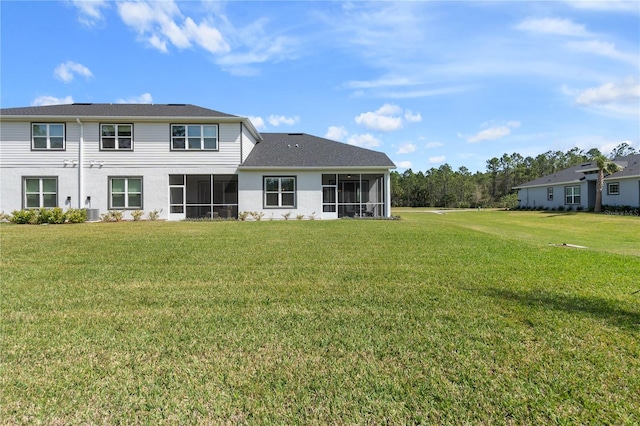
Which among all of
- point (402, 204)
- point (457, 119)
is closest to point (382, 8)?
point (457, 119)

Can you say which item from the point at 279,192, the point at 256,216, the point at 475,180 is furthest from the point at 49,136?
the point at 475,180

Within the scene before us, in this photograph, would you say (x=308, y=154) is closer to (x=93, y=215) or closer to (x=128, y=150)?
(x=128, y=150)

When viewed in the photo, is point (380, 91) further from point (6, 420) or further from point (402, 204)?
point (402, 204)

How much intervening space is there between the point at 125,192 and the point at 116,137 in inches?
118

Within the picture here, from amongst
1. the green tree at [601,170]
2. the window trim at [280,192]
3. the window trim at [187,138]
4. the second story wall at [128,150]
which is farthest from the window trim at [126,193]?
the green tree at [601,170]

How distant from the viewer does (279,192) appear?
773 inches

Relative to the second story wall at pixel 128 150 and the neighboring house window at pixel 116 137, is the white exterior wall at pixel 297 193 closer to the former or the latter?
the second story wall at pixel 128 150

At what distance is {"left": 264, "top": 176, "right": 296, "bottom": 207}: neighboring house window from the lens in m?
19.6

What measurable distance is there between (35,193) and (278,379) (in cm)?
2159

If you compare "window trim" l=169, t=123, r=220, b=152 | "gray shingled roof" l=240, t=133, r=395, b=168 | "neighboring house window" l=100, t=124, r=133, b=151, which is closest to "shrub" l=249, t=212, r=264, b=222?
"gray shingled roof" l=240, t=133, r=395, b=168

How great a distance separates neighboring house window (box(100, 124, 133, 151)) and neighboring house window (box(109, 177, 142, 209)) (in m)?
1.72

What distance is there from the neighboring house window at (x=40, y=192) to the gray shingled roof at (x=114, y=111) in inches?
134

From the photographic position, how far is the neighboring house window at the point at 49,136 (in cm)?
1834

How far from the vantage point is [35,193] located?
18438 mm
